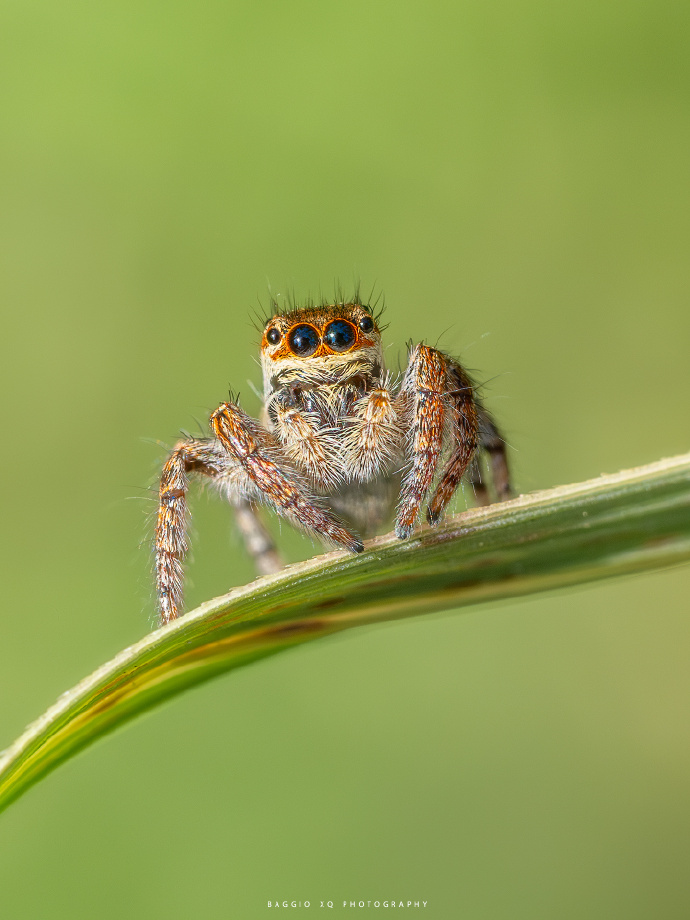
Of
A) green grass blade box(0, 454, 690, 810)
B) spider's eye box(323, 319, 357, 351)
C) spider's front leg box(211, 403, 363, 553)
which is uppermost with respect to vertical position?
spider's eye box(323, 319, 357, 351)

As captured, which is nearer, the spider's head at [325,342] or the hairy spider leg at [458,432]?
the hairy spider leg at [458,432]

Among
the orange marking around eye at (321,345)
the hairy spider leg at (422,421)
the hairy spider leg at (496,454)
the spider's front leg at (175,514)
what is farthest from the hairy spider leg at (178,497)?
the hairy spider leg at (496,454)

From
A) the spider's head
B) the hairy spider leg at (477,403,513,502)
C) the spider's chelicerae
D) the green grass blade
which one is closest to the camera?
the green grass blade

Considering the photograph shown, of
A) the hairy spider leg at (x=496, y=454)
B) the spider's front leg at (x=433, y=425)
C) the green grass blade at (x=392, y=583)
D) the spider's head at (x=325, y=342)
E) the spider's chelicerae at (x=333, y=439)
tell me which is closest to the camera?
the green grass blade at (x=392, y=583)

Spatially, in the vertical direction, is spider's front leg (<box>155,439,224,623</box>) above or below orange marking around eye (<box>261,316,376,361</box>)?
below

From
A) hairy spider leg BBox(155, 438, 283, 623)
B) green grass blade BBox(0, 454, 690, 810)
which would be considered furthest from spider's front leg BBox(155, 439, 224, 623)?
green grass blade BBox(0, 454, 690, 810)

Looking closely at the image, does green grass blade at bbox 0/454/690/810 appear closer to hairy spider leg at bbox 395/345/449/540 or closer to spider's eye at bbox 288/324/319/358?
hairy spider leg at bbox 395/345/449/540

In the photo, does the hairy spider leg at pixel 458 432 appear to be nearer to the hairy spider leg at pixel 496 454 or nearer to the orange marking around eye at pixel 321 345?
the orange marking around eye at pixel 321 345
